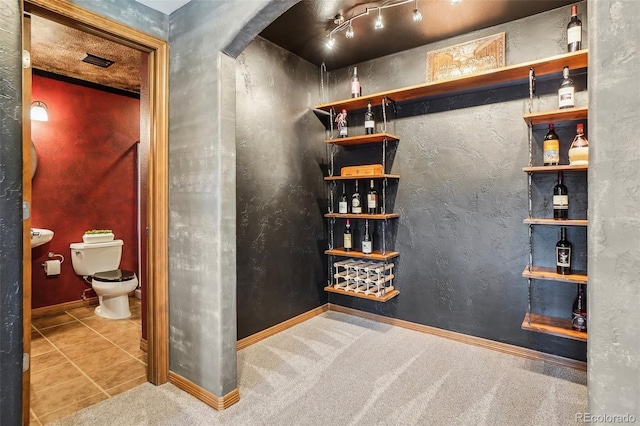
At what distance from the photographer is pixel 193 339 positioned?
2.12 meters

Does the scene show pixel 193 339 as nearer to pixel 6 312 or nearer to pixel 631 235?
pixel 6 312

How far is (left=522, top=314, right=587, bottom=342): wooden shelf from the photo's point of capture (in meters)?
2.22

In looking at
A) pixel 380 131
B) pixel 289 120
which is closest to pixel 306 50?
pixel 289 120

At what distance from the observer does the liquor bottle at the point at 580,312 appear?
7.50 ft

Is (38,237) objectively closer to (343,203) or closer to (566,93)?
(343,203)

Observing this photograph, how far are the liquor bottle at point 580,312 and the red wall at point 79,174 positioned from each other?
15.0ft

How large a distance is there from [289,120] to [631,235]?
9.12ft

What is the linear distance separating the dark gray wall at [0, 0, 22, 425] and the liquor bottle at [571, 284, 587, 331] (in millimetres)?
3117

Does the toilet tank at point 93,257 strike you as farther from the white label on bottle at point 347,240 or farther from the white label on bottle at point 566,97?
the white label on bottle at point 566,97

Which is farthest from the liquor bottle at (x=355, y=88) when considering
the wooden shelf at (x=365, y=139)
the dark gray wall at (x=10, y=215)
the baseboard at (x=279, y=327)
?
the dark gray wall at (x=10, y=215)

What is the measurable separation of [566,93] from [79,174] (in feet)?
15.4

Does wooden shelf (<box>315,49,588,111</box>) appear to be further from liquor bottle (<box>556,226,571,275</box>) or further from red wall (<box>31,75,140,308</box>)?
red wall (<box>31,75,140,308</box>)

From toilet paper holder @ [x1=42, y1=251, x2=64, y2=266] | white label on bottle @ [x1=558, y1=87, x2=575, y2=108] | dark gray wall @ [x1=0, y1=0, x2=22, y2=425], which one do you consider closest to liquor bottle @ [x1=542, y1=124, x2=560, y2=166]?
white label on bottle @ [x1=558, y1=87, x2=575, y2=108]

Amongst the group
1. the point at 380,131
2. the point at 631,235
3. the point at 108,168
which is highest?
the point at 380,131
